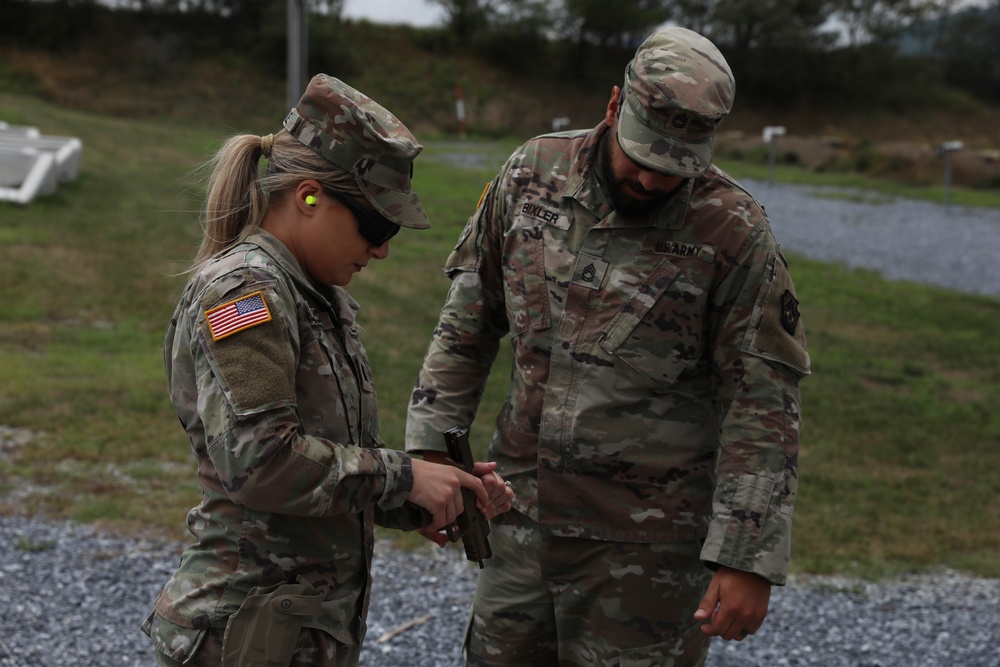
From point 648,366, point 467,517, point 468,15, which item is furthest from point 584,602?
point 468,15

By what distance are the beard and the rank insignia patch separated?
37 cm

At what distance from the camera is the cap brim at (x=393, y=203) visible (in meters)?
2.01

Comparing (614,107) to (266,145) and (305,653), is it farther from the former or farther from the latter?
(305,653)

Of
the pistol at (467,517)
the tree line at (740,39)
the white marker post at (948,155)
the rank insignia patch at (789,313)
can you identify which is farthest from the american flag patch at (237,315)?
the tree line at (740,39)

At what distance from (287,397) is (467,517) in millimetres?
579

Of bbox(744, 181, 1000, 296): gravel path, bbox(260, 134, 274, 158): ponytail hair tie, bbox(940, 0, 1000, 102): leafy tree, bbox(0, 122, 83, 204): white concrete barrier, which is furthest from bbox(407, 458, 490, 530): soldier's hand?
bbox(940, 0, 1000, 102): leafy tree

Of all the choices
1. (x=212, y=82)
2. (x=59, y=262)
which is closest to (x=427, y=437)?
(x=59, y=262)

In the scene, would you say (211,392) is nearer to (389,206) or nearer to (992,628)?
(389,206)

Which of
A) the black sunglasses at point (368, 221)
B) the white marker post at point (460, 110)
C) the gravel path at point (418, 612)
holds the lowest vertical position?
the white marker post at point (460, 110)

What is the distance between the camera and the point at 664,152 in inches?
90.3

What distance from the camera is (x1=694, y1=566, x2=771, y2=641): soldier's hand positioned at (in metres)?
2.38

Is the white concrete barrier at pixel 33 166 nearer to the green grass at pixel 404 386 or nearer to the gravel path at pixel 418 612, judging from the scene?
the green grass at pixel 404 386

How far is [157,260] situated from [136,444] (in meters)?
5.42

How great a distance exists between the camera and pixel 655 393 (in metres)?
2.53
